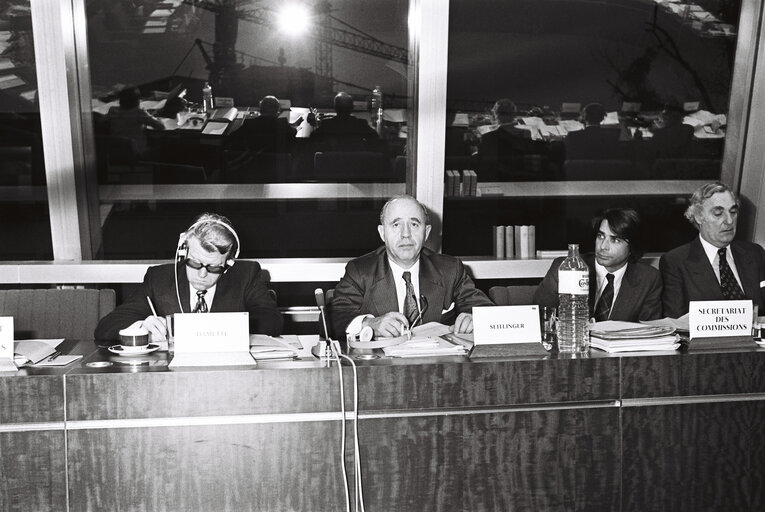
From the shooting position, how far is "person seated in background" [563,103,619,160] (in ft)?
17.5

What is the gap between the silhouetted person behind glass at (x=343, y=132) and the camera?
4953 mm

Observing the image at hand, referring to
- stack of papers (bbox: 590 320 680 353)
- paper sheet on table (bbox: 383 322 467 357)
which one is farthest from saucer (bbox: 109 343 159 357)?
stack of papers (bbox: 590 320 680 353)

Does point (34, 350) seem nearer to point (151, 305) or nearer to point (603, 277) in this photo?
point (151, 305)

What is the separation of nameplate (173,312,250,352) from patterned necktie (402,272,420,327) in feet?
3.38

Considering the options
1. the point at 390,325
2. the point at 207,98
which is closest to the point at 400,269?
the point at 390,325

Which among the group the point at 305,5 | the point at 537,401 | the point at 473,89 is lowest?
the point at 537,401

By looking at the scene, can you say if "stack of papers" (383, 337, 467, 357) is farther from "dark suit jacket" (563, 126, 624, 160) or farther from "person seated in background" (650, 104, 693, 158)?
"person seated in background" (650, 104, 693, 158)

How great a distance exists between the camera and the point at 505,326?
2637 millimetres

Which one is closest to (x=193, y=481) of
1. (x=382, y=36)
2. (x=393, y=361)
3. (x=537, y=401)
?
(x=393, y=361)

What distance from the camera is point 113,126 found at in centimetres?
477

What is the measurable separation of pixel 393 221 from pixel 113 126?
87.2 inches

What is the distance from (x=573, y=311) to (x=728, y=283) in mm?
1443

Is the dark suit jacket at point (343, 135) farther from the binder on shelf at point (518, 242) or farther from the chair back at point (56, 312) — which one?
the chair back at point (56, 312)

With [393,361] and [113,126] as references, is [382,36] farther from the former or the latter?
[393,361]
